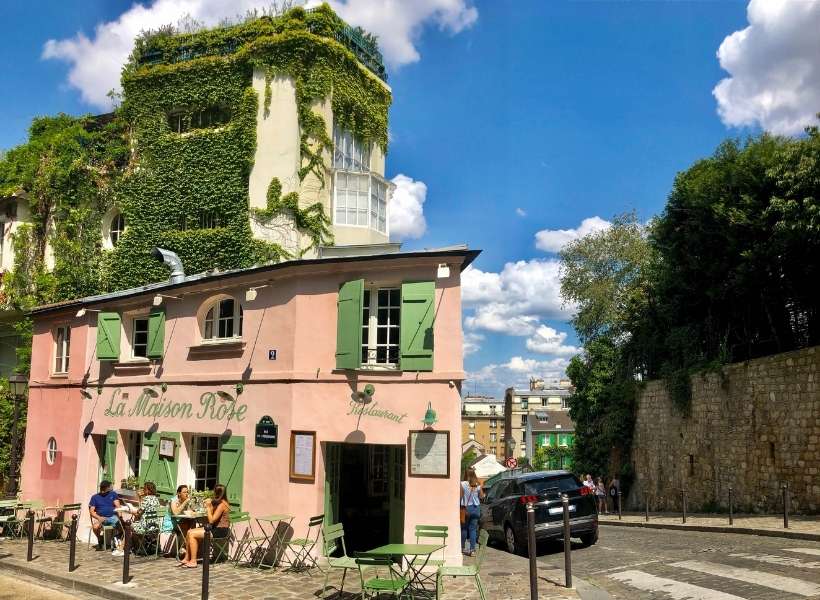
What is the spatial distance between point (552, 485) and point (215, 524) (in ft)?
21.1

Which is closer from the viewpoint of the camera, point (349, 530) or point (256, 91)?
point (349, 530)

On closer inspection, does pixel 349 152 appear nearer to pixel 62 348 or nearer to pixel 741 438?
pixel 62 348

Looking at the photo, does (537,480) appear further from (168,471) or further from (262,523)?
(168,471)

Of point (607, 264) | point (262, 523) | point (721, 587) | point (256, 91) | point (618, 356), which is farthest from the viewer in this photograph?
point (607, 264)

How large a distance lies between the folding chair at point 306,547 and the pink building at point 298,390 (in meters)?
0.24

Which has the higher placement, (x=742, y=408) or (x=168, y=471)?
(x=742, y=408)

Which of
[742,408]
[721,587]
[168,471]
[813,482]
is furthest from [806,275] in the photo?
[168,471]

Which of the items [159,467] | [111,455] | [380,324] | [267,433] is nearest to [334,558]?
[267,433]

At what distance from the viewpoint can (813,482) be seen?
16797 millimetres

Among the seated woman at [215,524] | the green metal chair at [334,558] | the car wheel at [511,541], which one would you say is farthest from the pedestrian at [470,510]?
the seated woman at [215,524]

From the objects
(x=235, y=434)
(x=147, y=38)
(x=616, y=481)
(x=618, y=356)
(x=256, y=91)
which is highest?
(x=147, y=38)

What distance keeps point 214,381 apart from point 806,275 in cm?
1655

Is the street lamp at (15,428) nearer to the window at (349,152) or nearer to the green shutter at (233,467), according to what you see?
the green shutter at (233,467)

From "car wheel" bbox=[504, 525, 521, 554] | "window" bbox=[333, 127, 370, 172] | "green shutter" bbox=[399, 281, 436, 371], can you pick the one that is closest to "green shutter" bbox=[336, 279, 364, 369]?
"green shutter" bbox=[399, 281, 436, 371]
